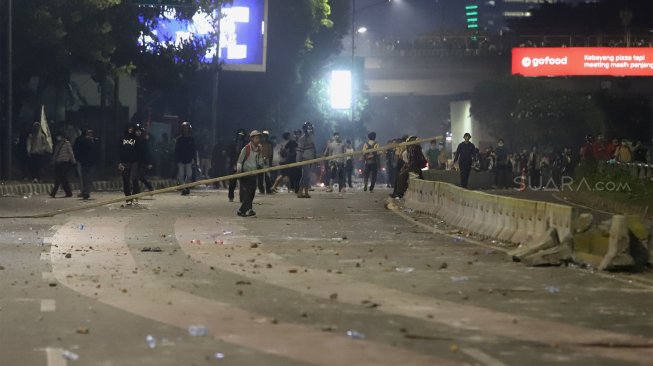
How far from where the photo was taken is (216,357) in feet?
31.2

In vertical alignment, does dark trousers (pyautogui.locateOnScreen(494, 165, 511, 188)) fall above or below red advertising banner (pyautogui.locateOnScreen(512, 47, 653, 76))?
below

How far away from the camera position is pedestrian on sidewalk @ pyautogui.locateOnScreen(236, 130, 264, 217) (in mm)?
26188

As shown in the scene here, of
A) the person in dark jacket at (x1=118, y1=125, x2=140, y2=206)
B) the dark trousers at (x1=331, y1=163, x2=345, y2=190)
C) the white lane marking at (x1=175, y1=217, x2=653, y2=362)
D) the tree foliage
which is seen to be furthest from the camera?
the tree foliage

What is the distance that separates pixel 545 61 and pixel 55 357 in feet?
327

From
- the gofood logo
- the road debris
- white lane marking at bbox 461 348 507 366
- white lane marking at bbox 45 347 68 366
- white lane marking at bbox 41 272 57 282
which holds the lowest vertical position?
white lane marking at bbox 41 272 57 282

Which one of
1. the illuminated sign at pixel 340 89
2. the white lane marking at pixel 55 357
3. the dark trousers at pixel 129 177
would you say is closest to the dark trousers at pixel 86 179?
the dark trousers at pixel 129 177

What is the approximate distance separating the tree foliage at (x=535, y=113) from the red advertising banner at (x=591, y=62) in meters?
12.7

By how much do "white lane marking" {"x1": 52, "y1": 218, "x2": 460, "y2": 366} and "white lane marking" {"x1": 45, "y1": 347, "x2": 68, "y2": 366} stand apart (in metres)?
1.24

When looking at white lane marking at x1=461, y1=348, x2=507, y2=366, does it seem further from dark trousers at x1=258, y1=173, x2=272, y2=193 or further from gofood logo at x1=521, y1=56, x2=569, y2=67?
gofood logo at x1=521, y1=56, x2=569, y2=67

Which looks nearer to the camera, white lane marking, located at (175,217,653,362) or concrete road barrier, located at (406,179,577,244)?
white lane marking, located at (175,217,653,362)

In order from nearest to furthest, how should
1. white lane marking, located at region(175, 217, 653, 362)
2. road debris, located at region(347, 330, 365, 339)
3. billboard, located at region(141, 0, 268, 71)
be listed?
1. road debris, located at region(347, 330, 365, 339)
2. white lane marking, located at region(175, 217, 653, 362)
3. billboard, located at region(141, 0, 268, 71)

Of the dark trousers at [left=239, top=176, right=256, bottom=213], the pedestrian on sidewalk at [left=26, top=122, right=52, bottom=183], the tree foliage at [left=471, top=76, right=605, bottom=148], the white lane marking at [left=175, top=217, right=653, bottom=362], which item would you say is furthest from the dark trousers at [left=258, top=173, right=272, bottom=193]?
the tree foliage at [left=471, top=76, right=605, bottom=148]

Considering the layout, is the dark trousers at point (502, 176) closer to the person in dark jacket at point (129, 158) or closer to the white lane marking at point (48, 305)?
the person in dark jacket at point (129, 158)

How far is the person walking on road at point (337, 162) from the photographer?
4175cm
